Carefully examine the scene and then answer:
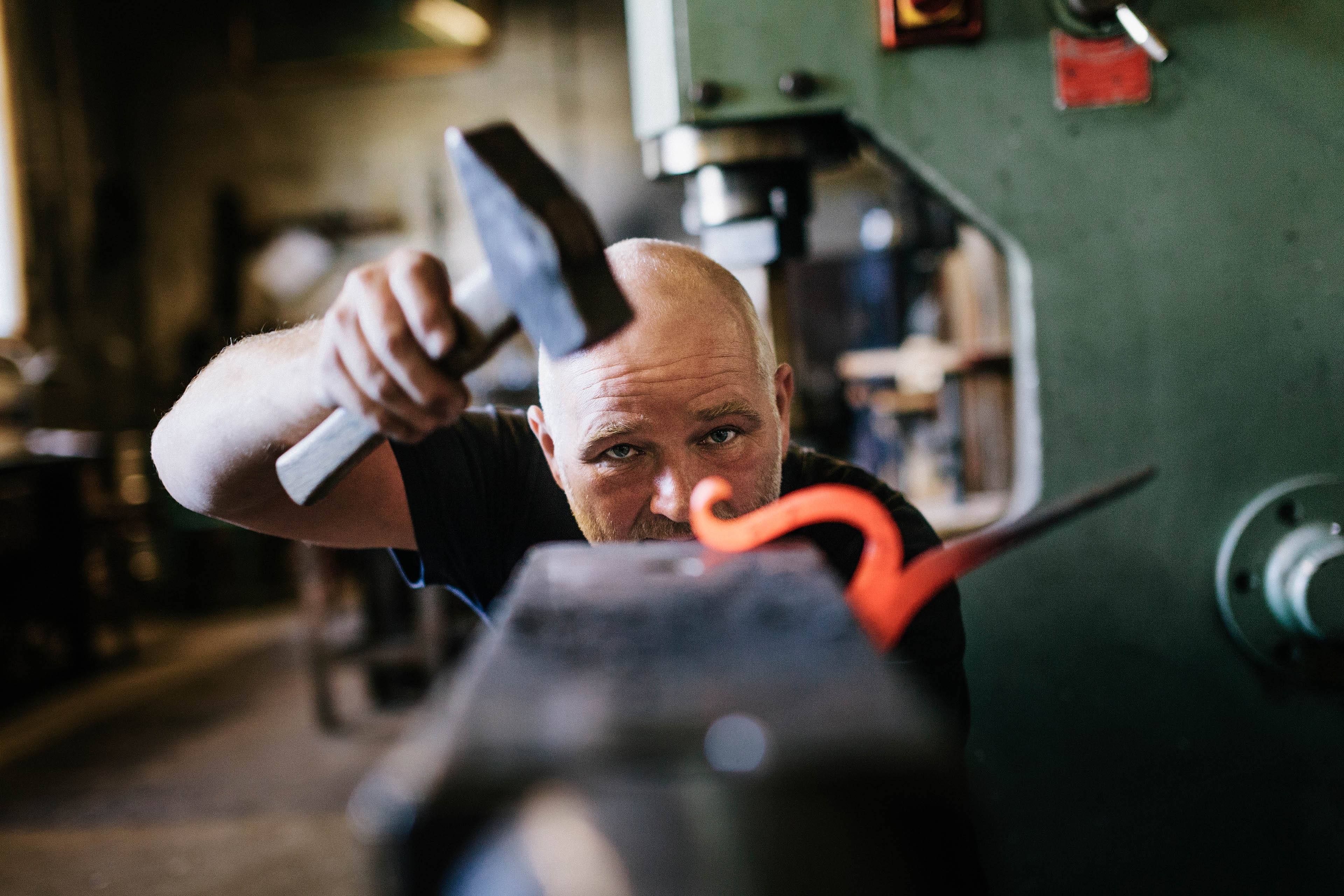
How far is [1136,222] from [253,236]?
14.8 ft

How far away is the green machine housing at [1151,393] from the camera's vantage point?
0.66 metres

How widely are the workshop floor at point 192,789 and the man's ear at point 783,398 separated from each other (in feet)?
4.44

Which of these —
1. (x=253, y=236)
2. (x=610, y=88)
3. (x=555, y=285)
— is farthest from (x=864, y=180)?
(x=555, y=285)

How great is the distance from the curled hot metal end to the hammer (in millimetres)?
143

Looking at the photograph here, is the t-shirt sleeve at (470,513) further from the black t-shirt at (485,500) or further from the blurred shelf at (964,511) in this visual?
the blurred shelf at (964,511)

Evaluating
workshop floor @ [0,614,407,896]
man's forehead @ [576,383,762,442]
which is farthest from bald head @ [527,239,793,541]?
workshop floor @ [0,614,407,896]

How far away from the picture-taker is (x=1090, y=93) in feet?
2.17

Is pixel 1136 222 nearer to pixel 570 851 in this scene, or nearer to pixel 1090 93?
pixel 1090 93

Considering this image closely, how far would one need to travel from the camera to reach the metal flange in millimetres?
664

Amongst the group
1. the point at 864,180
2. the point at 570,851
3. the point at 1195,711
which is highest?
the point at 864,180

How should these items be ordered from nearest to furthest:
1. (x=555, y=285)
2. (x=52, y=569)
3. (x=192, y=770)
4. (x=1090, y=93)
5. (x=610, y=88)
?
(x=555, y=285)
(x=1090, y=93)
(x=192, y=770)
(x=52, y=569)
(x=610, y=88)

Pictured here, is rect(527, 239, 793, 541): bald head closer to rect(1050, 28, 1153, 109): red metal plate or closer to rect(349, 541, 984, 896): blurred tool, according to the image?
rect(1050, 28, 1153, 109): red metal plate

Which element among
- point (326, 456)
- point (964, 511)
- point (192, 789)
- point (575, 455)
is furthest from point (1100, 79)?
point (192, 789)

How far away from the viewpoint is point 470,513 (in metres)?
0.82
